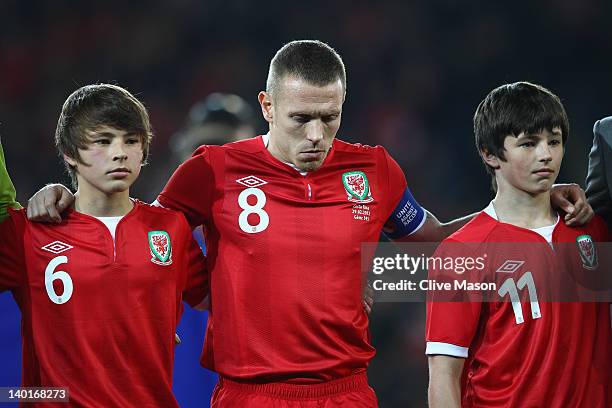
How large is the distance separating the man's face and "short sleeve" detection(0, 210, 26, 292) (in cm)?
92

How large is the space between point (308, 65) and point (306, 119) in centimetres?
20

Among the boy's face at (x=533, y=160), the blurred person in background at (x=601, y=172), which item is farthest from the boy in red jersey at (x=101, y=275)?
the blurred person in background at (x=601, y=172)

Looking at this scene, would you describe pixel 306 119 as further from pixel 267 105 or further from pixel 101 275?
pixel 101 275

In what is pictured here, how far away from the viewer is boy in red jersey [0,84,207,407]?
3.03m

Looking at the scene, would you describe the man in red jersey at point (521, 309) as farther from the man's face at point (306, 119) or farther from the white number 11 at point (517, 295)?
the man's face at point (306, 119)

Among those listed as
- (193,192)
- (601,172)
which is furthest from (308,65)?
(601,172)

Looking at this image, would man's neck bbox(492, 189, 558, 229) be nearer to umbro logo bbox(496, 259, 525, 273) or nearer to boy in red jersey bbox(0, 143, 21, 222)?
umbro logo bbox(496, 259, 525, 273)

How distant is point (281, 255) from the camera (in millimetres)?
3182

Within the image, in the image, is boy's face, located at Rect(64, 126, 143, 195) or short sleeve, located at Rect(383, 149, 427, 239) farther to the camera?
short sleeve, located at Rect(383, 149, 427, 239)

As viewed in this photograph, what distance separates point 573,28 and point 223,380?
5373mm

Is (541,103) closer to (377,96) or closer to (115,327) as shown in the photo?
(115,327)

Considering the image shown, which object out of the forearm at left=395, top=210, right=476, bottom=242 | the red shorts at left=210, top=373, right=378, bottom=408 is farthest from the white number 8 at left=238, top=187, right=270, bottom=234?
the forearm at left=395, top=210, right=476, bottom=242

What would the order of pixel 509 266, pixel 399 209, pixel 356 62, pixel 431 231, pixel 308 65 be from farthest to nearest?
1. pixel 356 62
2. pixel 431 231
3. pixel 399 209
4. pixel 308 65
5. pixel 509 266

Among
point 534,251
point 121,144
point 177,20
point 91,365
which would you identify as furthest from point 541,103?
point 177,20
